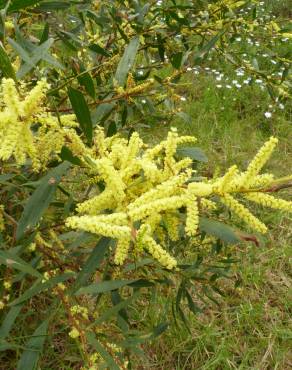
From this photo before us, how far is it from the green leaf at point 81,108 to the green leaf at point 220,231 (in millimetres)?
261

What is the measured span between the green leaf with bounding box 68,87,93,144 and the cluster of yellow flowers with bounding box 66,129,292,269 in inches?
2.5

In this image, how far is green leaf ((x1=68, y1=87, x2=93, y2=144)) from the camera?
885 mm

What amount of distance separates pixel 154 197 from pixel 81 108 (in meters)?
0.24

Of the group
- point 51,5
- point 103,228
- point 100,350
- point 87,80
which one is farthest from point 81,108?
point 100,350

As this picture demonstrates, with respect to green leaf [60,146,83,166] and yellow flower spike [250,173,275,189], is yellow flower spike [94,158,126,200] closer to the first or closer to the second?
green leaf [60,146,83,166]

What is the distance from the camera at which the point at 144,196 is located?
764 millimetres

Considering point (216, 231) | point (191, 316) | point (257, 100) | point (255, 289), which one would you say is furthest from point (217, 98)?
point (216, 231)

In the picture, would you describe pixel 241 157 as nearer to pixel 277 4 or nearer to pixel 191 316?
pixel 191 316

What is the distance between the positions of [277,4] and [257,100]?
68.6 inches

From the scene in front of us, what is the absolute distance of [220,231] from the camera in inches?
34.5

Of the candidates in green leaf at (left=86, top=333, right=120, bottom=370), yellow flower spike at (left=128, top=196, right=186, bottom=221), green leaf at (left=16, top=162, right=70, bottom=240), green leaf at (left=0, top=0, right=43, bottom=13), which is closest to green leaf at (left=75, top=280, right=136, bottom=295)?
green leaf at (left=86, top=333, right=120, bottom=370)

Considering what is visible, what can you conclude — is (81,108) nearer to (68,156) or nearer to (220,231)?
(68,156)

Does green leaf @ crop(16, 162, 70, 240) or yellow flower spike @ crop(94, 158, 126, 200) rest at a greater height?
yellow flower spike @ crop(94, 158, 126, 200)

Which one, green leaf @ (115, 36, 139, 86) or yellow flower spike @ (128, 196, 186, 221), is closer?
yellow flower spike @ (128, 196, 186, 221)
